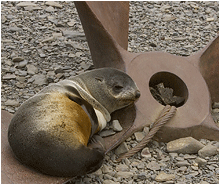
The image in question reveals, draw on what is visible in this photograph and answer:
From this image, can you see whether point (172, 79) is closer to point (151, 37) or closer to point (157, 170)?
point (157, 170)

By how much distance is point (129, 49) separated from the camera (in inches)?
199

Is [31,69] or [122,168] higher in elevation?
[31,69]

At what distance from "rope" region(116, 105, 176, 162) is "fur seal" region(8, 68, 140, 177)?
0.89 feet

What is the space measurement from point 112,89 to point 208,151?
98cm

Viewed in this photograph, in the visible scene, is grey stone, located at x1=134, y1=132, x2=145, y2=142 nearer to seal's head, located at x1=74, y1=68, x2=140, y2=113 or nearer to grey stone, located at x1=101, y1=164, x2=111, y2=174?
seal's head, located at x1=74, y1=68, x2=140, y2=113

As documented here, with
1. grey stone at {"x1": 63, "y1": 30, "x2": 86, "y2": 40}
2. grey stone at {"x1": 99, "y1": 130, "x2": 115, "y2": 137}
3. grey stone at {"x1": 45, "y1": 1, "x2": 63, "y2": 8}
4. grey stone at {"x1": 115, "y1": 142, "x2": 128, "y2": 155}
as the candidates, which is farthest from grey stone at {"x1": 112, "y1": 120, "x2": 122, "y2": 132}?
grey stone at {"x1": 45, "y1": 1, "x2": 63, "y2": 8}

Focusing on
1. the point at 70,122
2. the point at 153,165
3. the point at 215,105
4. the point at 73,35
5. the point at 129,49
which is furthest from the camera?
the point at 73,35

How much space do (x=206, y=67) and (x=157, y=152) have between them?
1.15 metres

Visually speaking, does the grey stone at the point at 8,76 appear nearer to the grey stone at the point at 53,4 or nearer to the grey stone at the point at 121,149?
the grey stone at the point at 121,149

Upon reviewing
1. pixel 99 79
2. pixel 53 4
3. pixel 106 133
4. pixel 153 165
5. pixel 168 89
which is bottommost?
pixel 153 165

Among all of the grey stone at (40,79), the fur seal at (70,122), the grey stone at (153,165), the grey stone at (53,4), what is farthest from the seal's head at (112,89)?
the grey stone at (53,4)

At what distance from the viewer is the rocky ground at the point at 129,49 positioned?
3291 millimetres

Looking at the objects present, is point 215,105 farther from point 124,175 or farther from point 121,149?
point 124,175

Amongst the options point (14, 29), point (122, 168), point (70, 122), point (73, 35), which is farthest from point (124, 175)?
point (14, 29)
